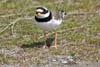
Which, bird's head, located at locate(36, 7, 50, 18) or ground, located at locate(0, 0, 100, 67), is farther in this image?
bird's head, located at locate(36, 7, 50, 18)

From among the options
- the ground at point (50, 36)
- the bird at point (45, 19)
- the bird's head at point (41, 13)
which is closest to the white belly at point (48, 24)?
the bird at point (45, 19)

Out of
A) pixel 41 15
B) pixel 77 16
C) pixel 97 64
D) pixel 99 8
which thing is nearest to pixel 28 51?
pixel 41 15

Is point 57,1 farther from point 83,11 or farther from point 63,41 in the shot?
point 63,41

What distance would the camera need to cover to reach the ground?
797 cm

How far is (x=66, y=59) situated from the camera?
8016 mm

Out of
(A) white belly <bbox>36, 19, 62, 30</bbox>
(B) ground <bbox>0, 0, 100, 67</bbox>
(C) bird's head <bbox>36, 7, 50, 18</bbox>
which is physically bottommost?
(B) ground <bbox>0, 0, 100, 67</bbox>

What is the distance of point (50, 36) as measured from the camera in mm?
9414

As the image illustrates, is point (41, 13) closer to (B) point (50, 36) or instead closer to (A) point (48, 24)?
(A) point (48, 24)

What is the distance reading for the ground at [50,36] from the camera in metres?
7.97

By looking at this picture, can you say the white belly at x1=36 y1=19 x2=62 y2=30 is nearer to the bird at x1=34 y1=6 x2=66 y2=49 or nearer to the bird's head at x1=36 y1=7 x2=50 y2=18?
the bird at x1=34 y1=6 x2=66 y2=49

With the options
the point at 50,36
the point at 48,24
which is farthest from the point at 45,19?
the point at 50,36

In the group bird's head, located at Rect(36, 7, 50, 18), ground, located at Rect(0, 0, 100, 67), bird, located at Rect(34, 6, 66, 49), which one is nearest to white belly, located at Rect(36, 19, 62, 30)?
bird, located at Rect(34, 6, 66, 49)

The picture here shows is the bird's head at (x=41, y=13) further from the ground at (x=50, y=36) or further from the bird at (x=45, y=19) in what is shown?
the ground at (x=50, y=36)

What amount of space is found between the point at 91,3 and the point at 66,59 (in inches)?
165
